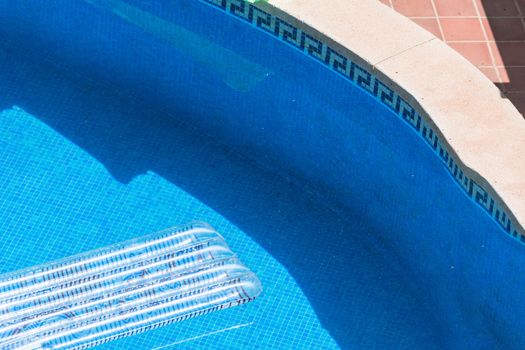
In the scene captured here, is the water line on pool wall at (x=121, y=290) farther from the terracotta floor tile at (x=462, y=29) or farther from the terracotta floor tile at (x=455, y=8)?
the terracotta floor tile at (x=455, y=8)

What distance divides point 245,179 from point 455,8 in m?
1.66

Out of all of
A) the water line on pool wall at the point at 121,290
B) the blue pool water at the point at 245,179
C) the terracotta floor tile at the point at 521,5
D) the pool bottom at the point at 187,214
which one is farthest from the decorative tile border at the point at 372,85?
the terracotta floor tile at the point at 521,5

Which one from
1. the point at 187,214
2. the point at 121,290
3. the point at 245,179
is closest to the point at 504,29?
the point at 245,179

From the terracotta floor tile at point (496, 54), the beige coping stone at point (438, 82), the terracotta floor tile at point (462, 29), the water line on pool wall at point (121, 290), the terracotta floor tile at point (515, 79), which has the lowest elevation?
the water line on pool wall at point (121, 290)

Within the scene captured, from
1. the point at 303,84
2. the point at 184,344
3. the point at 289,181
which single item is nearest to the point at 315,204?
the point at 289,181

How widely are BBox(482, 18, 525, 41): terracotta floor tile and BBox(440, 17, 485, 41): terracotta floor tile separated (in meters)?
0.05

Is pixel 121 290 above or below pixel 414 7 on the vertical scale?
below

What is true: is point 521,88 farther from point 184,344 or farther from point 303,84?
point 184,344

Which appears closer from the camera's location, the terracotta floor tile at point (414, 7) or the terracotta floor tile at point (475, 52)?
the terracotta floor tile at point (475, 52)

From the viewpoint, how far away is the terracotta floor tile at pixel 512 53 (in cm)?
675

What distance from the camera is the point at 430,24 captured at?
692cm

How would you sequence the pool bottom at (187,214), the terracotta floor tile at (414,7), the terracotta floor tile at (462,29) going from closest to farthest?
1. the pool bottom at (187,214)
2. the terracotta floor tile at (462,29)
3. the terracotta floor tile at (414,7)

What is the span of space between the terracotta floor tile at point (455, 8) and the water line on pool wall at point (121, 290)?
6.44 feet

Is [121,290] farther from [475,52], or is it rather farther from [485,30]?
[485,30]
